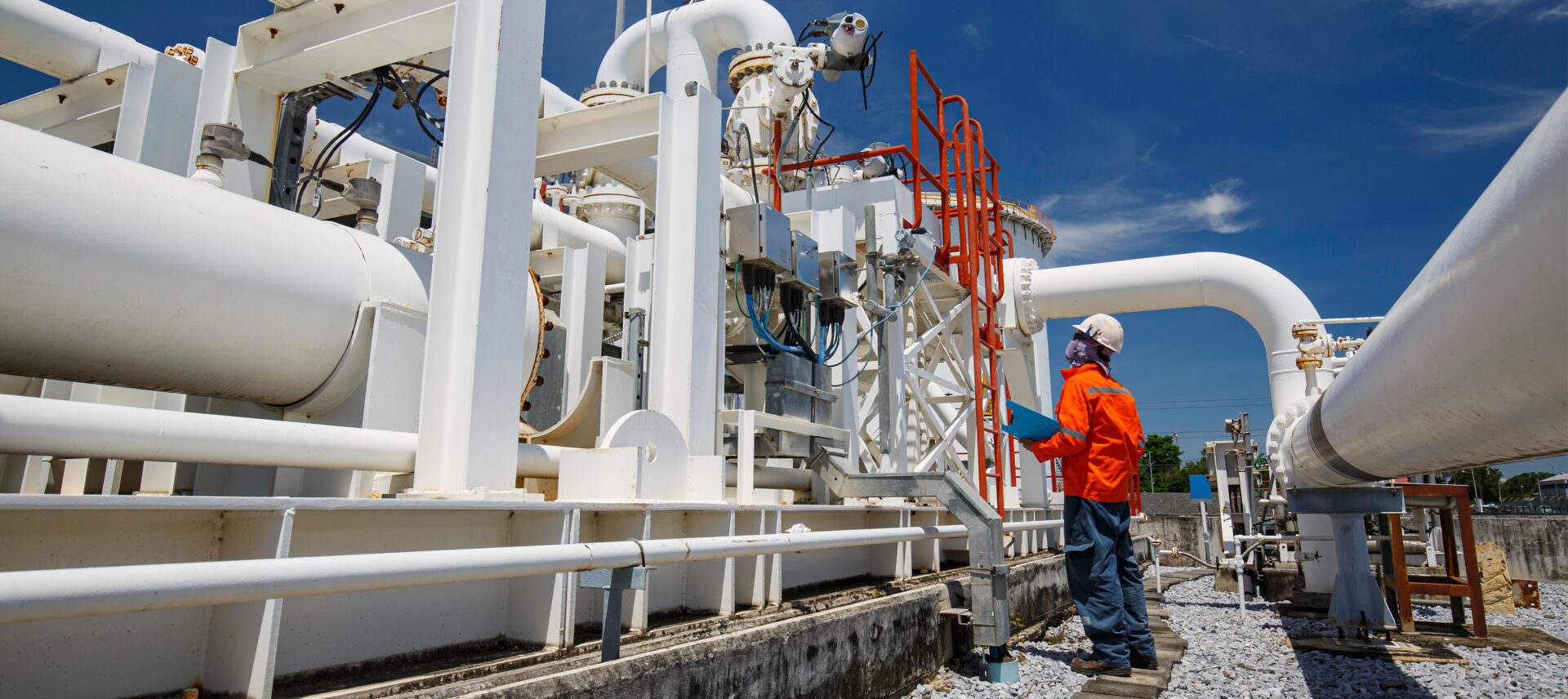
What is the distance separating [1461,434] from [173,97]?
500 centimetres

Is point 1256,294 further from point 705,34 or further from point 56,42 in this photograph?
point 56,42

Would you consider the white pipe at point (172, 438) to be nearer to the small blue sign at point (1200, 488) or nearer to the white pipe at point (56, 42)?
the white pipe at point (56, 42)

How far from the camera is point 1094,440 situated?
4.44 metres

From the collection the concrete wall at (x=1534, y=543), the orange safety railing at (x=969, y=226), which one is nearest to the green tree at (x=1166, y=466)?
the concrete wall at (x=1534, y=543)

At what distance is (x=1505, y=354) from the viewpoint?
117 centimetres

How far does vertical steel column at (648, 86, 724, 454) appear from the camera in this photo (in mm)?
4121

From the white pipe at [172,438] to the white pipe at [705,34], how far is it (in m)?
5.63

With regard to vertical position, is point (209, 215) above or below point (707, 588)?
above

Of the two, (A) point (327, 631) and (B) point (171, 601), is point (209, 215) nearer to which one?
(A) point (327, 631)

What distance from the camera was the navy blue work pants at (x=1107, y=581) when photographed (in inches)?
170

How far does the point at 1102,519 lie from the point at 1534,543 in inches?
473

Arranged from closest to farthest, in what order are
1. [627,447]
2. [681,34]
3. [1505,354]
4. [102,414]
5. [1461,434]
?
[1505,354]
[1461,434]
[102,414]
[627,447]
[681,34]

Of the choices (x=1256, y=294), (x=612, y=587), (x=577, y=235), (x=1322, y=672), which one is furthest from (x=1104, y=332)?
(x=1256, y=294)

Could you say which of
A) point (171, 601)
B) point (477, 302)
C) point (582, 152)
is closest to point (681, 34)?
point (582, 152)
